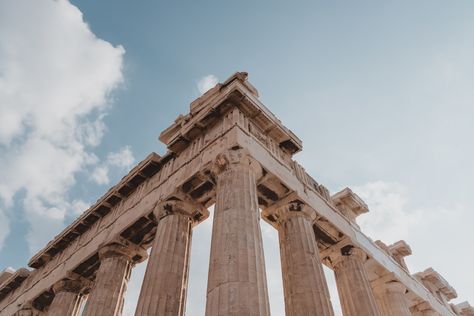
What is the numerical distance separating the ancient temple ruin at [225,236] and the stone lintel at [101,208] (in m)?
0.07

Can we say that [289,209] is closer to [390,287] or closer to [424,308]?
[390,287]

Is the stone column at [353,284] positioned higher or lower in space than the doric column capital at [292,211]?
lower

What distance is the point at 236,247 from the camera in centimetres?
1156

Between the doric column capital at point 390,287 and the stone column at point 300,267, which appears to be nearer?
the stone column at point 300,267

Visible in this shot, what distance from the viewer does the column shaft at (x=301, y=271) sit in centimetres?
1350

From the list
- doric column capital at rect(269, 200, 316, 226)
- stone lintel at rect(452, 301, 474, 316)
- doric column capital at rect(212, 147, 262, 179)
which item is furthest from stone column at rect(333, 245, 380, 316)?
stone lintel at rect(452, 301, 474, 316)

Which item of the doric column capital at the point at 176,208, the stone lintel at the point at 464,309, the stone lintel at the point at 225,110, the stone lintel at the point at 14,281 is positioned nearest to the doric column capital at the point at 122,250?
the doric column capital at the point at 176,208

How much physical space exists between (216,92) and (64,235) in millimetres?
13455

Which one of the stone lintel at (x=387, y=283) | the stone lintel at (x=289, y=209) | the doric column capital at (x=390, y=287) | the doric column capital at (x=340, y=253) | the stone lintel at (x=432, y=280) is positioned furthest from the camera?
the stone lintel at (x=432, y=280)

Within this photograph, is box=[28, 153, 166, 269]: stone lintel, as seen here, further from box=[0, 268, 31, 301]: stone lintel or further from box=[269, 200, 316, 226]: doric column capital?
box=[269, 200, 316, 226]: doric column capital

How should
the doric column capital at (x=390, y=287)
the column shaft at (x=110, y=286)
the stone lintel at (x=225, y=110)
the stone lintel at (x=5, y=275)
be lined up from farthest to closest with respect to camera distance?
the stone lintel at (x=5, y=275) < the doric column capital at (x=390, y=287) < the stone lintel at (x=225, y=110) < the column shaft at (x=110, y=286)

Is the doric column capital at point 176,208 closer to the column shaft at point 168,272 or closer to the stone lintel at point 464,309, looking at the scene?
the column shaft at point 168,272

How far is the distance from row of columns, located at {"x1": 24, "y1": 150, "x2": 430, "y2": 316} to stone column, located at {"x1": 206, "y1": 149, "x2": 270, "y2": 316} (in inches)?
1.0

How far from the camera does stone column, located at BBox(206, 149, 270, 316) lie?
10156 mm
